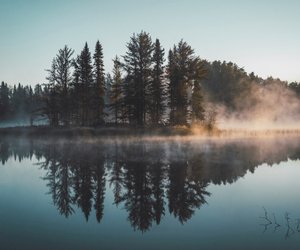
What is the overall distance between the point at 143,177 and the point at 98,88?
3842 cm

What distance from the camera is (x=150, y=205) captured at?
39.3ft

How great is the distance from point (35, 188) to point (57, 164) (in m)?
6.80

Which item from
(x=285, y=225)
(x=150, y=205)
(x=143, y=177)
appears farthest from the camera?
(x=143, y=177)

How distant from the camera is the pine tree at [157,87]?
5147cm

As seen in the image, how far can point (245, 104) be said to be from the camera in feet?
288

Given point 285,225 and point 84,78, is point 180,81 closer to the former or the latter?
point 84,78

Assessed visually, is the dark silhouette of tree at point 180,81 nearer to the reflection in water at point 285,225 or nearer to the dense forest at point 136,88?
the dense forest at point 136,88

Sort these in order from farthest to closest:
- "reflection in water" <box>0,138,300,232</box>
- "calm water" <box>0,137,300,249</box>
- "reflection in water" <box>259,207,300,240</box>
A: "reflection in water" <box>0,138,300,232</box> → "reflection in water" <box>259,207,300,240</box> → "calm water" <box>0,137,300,249</box>

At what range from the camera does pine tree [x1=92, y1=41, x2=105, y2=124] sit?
52812 mm

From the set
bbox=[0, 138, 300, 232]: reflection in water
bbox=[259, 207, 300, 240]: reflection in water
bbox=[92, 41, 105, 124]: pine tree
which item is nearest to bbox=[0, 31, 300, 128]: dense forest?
bbox=[92, 41, 105, 124]: pine tree

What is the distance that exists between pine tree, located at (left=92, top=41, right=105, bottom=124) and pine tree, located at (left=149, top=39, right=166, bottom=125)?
7865 mm

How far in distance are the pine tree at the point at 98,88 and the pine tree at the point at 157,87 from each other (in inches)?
310

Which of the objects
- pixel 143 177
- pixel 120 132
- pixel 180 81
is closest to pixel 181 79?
pixel 180 81

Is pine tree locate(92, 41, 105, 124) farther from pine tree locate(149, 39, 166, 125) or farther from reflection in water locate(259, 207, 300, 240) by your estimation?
reflection in water locate(259, 207, 300, 240)
